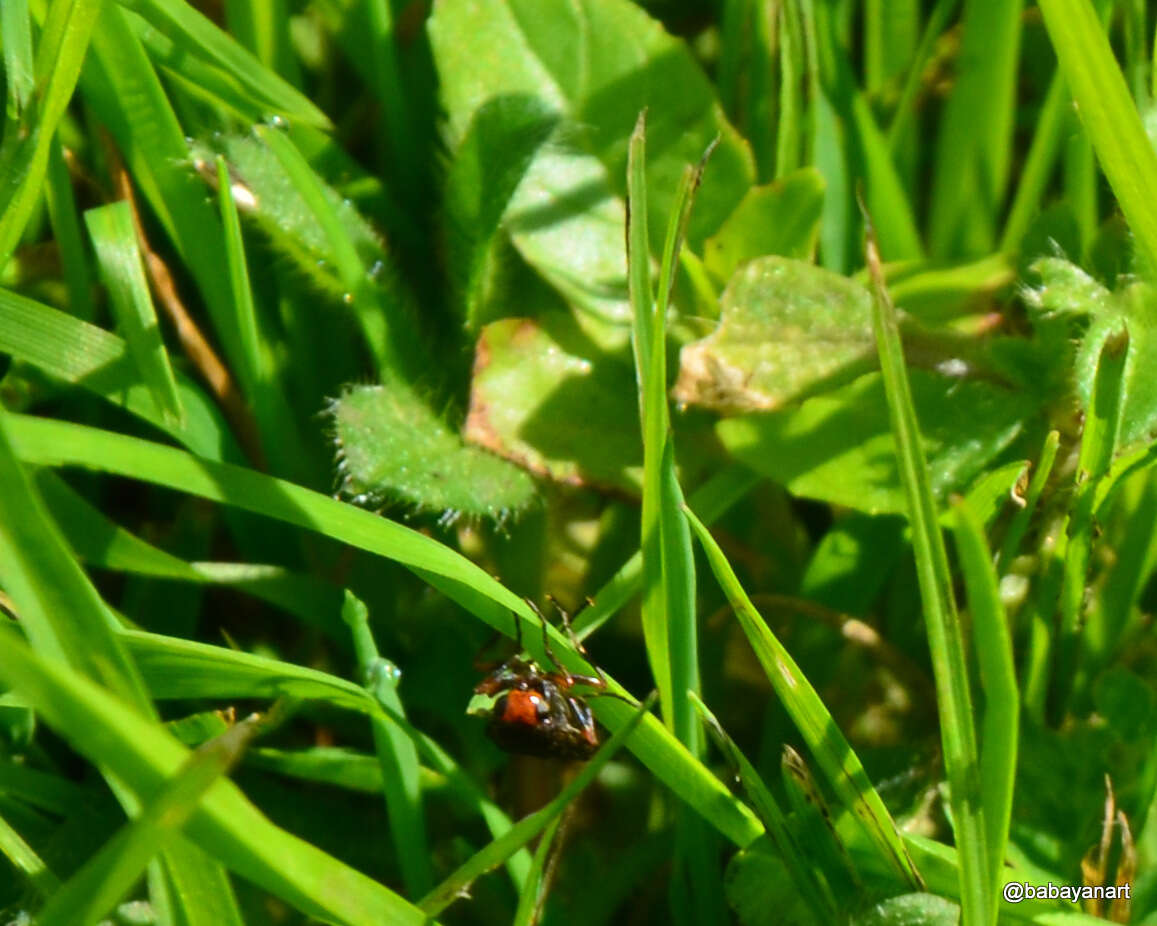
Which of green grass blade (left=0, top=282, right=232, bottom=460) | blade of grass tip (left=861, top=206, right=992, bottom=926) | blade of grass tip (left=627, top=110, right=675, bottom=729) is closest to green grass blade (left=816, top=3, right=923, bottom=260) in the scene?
blade of grass tip (left=627, top=110, right=675, bottom=729)

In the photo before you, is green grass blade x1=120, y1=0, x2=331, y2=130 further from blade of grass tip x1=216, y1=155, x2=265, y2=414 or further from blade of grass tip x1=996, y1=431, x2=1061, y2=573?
blade of grass tip x1=996, y1=431, x2=1061, y2=573

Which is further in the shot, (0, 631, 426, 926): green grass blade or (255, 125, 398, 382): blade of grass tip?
(255, 125, 398, 382): blade of grass tip

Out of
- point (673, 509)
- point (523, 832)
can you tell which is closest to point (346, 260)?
point (673, 509)

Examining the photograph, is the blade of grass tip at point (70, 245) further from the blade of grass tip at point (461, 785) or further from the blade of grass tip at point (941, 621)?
the blade of grass tip at point (941, 621)

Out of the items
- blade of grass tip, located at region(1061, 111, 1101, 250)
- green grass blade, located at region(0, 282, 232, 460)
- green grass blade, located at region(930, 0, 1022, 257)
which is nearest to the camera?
green grass blade, located at region(0, 282, 232, 460)

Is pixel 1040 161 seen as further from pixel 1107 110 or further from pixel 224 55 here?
pixel 224 55

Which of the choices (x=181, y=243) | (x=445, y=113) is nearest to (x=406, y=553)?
(x=181, y=243)

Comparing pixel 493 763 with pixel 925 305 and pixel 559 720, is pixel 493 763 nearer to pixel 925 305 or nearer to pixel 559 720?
pixel 559 720
